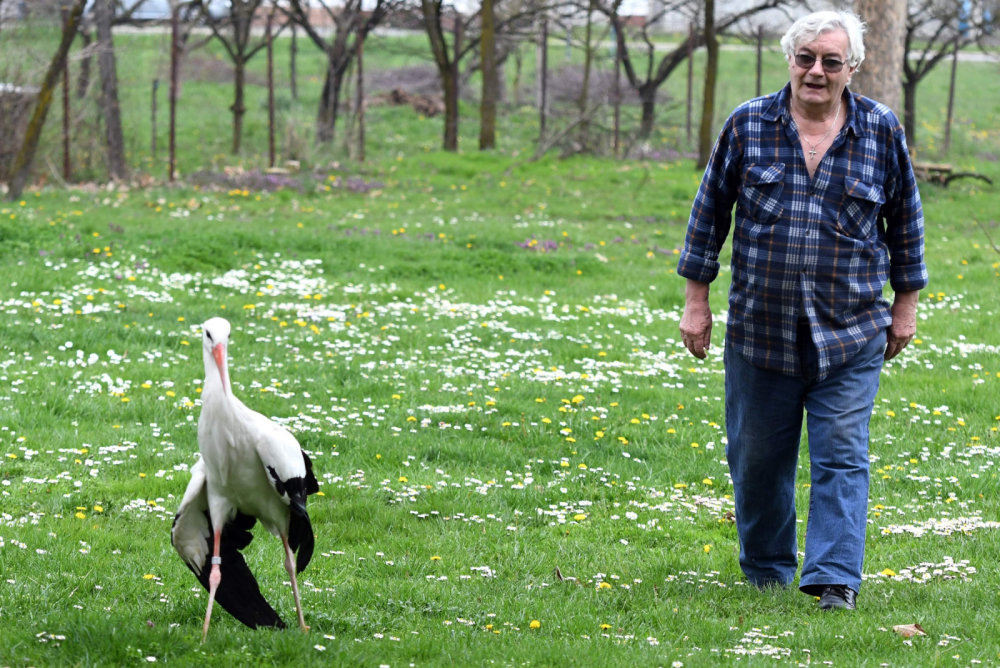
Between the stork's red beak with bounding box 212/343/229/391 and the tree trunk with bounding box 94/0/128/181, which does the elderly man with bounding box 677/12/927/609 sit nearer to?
the stork's red beak with bounding box 212/343/229/391

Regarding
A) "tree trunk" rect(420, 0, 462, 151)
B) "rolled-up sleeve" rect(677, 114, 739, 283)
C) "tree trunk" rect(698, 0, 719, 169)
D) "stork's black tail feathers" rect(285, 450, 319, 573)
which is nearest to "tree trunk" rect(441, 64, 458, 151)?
"tree trunk" rect(420, 0, 462, 151)

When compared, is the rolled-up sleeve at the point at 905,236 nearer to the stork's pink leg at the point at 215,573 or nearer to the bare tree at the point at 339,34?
the stork's pink leg at the point at 215,573

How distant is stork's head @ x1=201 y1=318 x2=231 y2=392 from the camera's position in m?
4.34

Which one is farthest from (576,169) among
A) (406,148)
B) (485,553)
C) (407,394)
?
(485,553)

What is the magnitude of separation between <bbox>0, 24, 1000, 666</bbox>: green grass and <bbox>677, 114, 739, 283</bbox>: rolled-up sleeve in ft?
5.02

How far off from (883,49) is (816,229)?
13.4 metres

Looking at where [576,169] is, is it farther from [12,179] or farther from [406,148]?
[12,179]

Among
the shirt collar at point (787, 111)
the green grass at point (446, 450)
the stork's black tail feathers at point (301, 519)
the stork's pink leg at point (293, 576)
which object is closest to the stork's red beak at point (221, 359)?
the stork's black tail feathers at point (301, 519)

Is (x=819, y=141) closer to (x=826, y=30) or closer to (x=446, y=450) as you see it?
(x=826, y=30)

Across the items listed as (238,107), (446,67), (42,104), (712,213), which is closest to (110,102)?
(42,104)

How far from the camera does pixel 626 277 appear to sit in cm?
1517

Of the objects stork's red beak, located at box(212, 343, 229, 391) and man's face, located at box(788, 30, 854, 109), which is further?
man's face, located at box(788, 30, 854, 109)

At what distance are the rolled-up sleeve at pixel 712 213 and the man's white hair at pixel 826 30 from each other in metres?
0.42

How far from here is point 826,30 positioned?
5.05 metres
